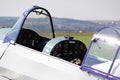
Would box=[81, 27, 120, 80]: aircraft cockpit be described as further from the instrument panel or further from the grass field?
the grass field

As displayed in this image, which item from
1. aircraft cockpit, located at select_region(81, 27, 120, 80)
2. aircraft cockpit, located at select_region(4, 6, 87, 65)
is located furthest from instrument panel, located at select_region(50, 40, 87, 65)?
aircraft cockpit, located at select_region(81, 27, 120, 80)

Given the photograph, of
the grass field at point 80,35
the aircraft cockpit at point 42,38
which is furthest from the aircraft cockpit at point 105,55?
the grass field at point 80,35

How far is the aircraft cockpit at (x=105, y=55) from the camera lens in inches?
196

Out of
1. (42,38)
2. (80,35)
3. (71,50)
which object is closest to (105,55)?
(71,50)

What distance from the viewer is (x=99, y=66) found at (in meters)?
5.21

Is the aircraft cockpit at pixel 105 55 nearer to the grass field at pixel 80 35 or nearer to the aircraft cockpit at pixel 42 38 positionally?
the aircraft cockpit at pixel 42 38

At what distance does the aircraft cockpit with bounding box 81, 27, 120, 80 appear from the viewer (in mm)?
4984

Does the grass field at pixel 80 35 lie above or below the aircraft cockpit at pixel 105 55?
below

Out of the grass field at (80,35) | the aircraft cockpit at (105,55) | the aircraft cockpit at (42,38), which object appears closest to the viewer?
the aircraft cockpit at (105,55)

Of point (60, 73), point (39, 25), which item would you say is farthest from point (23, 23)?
point (60, 73)

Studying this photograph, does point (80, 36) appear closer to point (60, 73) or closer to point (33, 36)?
point (33, 36)

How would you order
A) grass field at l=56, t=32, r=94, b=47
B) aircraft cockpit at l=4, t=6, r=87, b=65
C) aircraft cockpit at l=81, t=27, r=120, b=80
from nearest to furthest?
aircraft cockpit at l=81, t=27, r=120, b=80, aircraft cockpit at l=4, t=6, r=87, b=65, grass field at l=56, t=32, r=94, b=47

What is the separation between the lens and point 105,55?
17.2ft

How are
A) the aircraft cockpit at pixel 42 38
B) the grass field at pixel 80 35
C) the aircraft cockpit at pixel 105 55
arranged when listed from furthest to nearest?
the grass field at pixel 80 35 < the aircraft cockpit at pixel 42 38 < the aircraft cockpit at pixel 105 55
